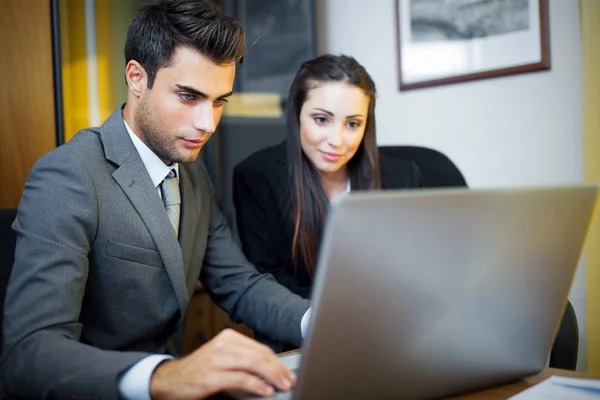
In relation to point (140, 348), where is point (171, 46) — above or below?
above

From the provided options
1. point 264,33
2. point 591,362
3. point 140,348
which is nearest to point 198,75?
point 140,348

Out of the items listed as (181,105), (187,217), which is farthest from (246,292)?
(181,105)

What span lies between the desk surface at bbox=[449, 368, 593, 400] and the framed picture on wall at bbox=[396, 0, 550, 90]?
1358 millimetres

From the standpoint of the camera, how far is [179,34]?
125 centimetres

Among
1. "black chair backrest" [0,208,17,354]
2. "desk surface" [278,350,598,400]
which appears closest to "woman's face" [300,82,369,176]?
"black chair backrest" [0,208,17,354]

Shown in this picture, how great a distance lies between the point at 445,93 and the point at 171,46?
4.40 feet

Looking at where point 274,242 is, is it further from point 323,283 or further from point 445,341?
point 323,283

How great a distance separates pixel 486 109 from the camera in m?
2.19

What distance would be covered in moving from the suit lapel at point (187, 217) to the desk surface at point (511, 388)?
709mm

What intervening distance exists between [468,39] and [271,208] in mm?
1013

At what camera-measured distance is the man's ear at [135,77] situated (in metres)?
1.30

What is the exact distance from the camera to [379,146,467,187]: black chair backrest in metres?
1.81

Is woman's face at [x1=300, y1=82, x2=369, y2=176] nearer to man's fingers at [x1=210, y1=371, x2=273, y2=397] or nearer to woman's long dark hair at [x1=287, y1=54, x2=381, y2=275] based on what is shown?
woman's long dark hair at [x1=287, y1=54, x2=381, y2=275]

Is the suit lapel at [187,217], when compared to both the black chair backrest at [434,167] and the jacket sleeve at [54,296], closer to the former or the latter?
the jacket sleeve at [54,296]
